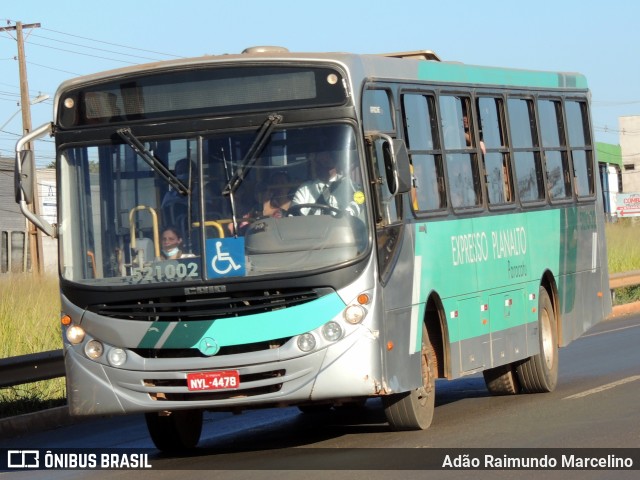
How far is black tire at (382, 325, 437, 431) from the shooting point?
10734 mm

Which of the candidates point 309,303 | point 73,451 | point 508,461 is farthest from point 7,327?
point 508,461

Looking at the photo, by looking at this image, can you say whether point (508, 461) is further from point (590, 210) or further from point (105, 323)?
point (590, 210)

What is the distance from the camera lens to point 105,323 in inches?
393

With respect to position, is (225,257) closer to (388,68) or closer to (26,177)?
(26,177)

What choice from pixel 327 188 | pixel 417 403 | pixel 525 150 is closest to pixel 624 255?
pixel 525 150

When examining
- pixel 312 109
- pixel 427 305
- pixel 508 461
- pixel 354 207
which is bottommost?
pixel 508 461

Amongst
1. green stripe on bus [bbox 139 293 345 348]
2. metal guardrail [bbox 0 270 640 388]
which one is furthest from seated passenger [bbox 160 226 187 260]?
metal guardrail [bbox 0 270 640 388]

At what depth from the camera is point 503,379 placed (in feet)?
45.4

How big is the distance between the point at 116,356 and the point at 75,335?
1.40ft

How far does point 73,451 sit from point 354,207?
11.2 feet

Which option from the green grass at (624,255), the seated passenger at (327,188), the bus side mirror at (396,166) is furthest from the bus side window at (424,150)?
the green grass at (624,255)

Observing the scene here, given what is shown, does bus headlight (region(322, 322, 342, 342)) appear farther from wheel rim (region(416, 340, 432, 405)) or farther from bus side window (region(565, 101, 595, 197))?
bus side window (region(565, 101, 595, 197))

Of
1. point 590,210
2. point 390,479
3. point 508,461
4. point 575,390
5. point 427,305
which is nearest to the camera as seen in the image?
point 390,479

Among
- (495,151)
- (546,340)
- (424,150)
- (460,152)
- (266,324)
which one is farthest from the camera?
(546,340)
